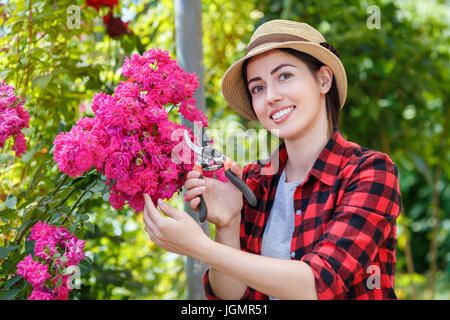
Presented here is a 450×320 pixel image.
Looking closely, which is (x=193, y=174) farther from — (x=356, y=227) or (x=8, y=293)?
(x=8, y=293)

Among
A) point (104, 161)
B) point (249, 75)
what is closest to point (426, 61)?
point (249, 75)

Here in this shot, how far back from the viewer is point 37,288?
1062 millimetres

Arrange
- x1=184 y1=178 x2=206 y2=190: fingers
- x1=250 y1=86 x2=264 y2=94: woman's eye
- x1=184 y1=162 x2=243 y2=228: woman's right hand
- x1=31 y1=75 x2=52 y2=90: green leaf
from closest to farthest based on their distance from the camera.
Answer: x1=184 y1=178 x2=206 y2=190: fingers → x1=184 y1=162 x2=243 y2=228: woman's right hand → x1=250 y1=86 x2=264 y2=94: woman's eye → x1=31 y1=75 x2=52 y2=90: green leaf

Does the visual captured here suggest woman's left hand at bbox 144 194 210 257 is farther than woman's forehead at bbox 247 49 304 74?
No

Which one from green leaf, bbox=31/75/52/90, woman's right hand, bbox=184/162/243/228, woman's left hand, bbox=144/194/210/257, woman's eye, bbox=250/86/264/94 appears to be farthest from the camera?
green leaf, bbox=31/75/52/90

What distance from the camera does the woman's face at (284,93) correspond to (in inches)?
50.6

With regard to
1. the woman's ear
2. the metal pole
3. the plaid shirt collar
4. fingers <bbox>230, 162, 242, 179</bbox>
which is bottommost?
fingers <bbox>230, 162, 242, 179</bbox>

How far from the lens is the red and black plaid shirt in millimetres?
1073

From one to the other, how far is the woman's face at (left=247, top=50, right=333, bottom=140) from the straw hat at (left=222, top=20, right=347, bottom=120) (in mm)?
37

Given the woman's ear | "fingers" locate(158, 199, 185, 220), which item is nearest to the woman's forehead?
the woman's ear

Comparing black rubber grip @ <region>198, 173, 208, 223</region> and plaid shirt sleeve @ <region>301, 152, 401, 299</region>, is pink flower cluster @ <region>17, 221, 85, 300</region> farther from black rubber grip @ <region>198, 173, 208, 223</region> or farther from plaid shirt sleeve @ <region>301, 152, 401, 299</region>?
plaid shirt sleeve @ <region>301, 152, 401, 299</region>

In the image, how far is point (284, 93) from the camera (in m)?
1.28

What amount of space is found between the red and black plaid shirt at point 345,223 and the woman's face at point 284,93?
0.12m
